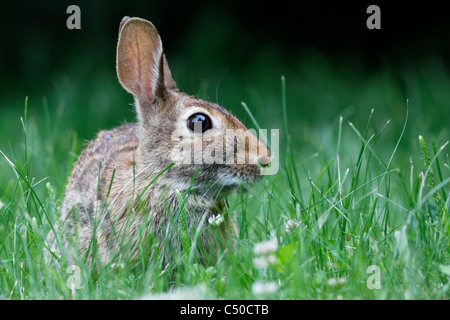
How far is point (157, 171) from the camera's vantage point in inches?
119

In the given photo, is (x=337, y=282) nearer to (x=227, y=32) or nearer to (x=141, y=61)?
(x=141, y=61)

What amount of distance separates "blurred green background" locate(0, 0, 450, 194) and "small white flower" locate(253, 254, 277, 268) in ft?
12.5

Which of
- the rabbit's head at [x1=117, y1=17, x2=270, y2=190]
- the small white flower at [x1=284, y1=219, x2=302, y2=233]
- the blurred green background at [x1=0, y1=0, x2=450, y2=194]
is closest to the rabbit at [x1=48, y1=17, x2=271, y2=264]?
the rabbit's head at [x1=117, y1=17, x2=270, y2=190]

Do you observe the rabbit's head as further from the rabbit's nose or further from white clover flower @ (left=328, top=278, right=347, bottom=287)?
white clover flower @ (left=328, top=278, right=347, bottom=287)

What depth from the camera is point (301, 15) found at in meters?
7.12

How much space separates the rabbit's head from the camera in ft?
9.46

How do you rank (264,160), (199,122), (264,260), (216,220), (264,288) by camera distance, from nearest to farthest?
(264,288), (264,260), (216,220), (264,160), (199,122)

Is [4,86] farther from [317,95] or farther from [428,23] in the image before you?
[428,23]

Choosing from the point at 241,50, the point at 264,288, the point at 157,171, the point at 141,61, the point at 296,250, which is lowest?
the point at 264,288

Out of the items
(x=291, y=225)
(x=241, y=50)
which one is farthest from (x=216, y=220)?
(x=241, y=50)

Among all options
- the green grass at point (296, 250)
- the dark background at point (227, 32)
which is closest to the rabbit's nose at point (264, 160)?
the green grass at point (296, 250)

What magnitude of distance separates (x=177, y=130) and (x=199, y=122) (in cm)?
12
